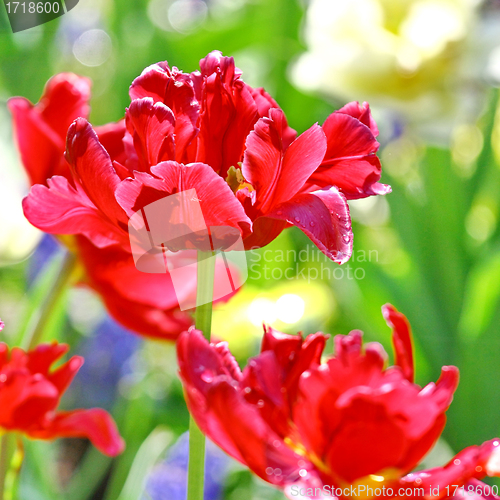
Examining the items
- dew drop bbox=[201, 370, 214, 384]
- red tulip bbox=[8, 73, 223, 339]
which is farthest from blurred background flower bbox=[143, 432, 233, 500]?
dew drop bbox=[201, 370, 214, 384]

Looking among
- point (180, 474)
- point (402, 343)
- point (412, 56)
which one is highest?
point (402, 343)

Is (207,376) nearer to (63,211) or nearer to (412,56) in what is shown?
(63,211)

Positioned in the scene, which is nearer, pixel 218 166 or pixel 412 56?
pixel 218 166

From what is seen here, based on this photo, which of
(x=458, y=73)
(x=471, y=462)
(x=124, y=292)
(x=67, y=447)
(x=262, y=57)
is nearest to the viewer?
(x=471, y=462)

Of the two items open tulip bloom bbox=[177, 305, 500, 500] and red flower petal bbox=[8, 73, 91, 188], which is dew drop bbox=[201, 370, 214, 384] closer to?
open tulip bloom bbox=[177, 305, 500, 500]

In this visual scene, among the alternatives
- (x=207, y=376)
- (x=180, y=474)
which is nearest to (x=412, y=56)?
(x=180, y=474)

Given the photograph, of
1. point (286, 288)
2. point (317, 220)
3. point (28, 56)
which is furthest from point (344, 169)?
point (28, 56)

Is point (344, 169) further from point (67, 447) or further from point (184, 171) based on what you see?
point (67, 447)

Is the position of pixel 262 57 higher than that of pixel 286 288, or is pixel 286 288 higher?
pixel 262 57

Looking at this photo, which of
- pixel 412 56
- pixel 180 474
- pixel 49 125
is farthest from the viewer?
pixel 412 56
